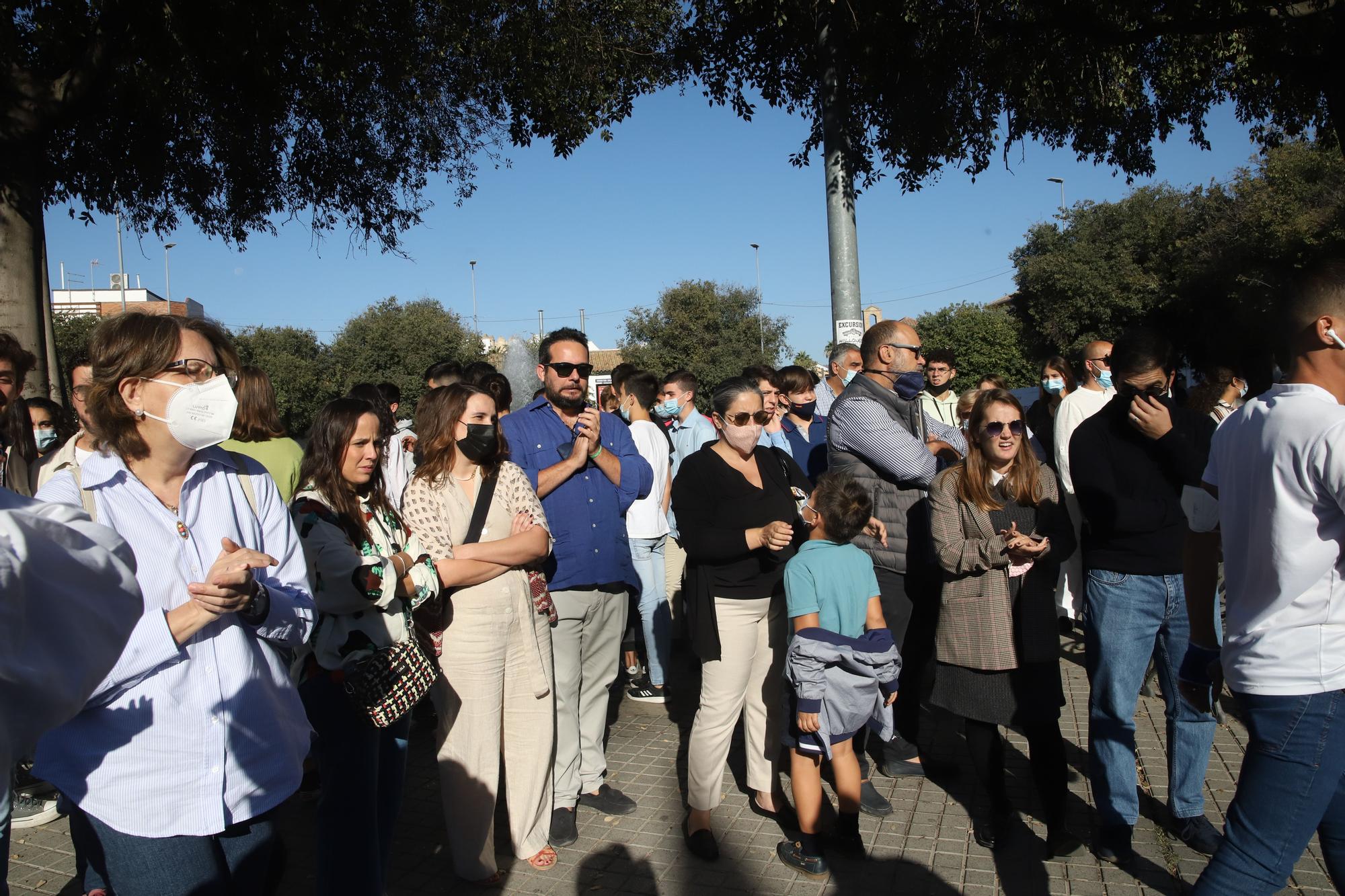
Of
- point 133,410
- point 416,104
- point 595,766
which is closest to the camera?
point 133,410

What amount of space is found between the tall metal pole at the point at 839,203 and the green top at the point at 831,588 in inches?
169

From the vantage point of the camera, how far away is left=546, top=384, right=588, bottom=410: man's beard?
14.9ft

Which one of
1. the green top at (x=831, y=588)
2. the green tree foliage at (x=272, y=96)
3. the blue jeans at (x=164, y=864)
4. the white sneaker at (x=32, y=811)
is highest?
the green tree foliage at (x=272, y=96)

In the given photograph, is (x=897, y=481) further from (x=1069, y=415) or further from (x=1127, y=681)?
(x=1069, y=415)

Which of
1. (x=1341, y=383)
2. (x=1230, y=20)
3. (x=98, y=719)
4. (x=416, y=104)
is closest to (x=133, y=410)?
(x=98, y=719)

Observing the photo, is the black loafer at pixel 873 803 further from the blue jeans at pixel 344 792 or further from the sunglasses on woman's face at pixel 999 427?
the blue jeans at pixel 344 792

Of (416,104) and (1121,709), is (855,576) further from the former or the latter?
(416,104)

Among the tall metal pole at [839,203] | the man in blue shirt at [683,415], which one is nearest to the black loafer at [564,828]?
the man in blue shirt at [683,415]

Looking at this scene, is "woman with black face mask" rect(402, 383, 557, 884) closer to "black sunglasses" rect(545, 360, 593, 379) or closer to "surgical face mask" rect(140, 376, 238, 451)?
"black sunglasses" rect(545, 360, 593, 379)

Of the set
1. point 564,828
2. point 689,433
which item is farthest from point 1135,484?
point 689,433

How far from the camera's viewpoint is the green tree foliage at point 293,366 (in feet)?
134

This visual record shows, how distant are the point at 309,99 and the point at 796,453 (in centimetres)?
760

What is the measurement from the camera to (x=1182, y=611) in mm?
3930

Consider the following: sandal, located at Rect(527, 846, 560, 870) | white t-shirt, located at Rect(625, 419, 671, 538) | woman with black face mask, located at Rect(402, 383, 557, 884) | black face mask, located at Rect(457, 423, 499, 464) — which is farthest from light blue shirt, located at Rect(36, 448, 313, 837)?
white t-shirt, located at Rect(625, 419, 671, 538)
